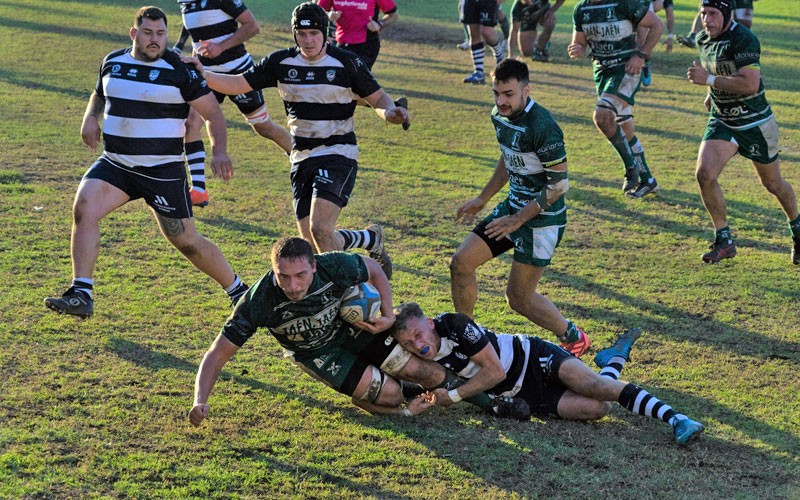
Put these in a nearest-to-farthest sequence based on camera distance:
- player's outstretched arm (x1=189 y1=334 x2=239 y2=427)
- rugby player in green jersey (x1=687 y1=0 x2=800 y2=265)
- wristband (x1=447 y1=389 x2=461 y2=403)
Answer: player's outstretched arm (x1=189 y1=334 x2=239 y2=427) → wristband (x1=447 y1=389 x2=461 y2=403) → rugby player in green jersey (x1=687 y1=0 x2=800 y2=265)

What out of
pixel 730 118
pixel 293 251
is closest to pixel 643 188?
pixel 730 118

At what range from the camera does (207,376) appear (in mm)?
5227

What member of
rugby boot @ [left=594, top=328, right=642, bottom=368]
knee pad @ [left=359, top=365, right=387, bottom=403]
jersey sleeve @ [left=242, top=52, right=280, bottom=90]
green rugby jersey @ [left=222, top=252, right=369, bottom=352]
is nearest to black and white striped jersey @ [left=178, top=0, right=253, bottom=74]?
jersey sleeve @ [left=242, top=52, right=280, bottom=90]

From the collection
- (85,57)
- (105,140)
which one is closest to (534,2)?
(85,57)

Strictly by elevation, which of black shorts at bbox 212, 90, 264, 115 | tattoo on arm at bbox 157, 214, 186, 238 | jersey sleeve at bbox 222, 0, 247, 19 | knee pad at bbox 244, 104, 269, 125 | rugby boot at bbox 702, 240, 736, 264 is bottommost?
rugby boot at bbox 702, 240, 736, 264

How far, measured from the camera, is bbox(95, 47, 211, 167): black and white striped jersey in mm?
6438

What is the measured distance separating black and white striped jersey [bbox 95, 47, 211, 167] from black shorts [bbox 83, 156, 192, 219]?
2.0 inches

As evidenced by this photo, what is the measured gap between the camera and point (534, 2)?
60.7ft

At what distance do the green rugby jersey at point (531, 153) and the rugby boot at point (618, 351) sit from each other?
859 millimetres

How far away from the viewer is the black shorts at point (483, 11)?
55.8 ft

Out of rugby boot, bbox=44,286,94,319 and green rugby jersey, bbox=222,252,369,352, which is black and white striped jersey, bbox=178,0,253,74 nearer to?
rugby boot, bbox=44,286,94,319

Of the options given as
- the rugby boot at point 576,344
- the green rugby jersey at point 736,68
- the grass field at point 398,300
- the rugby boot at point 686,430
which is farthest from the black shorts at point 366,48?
the rugby boot at point 686,430

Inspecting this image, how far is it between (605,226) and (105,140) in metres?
4.98

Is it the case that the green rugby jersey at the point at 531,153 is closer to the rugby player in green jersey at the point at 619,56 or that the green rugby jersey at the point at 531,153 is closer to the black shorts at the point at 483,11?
the rugby player in green jersey at the point at 619,56
